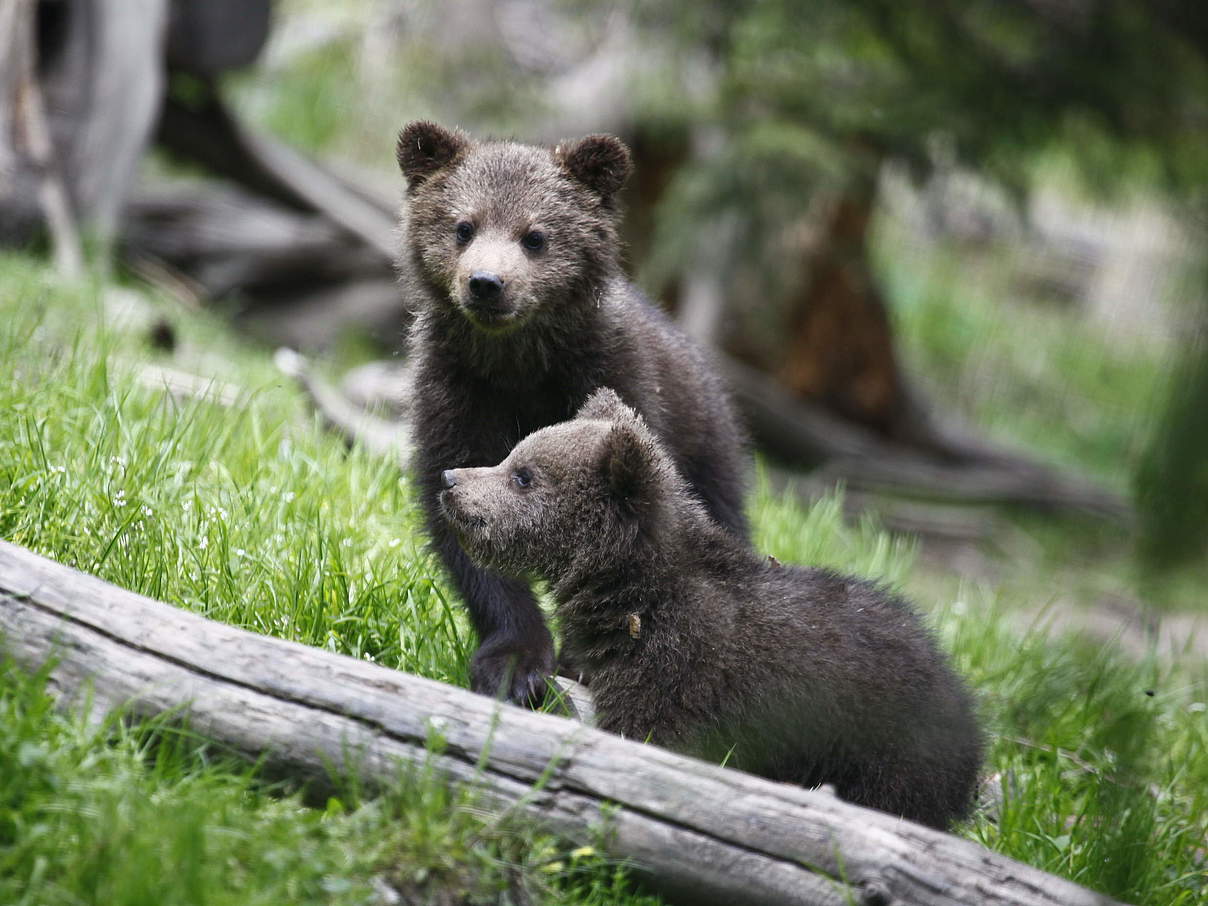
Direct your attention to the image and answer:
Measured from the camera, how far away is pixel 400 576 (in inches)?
177

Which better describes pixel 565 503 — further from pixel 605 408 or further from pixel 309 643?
pixel 309 643

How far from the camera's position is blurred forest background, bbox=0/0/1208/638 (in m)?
8.22

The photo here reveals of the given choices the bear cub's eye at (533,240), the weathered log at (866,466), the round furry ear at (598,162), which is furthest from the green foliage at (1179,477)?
the weathered log at (866,466)

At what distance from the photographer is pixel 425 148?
506cm

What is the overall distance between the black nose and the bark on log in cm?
170

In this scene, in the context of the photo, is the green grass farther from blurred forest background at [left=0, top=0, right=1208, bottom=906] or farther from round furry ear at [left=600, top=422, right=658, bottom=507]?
round furry ear at [left=600, top=422, right=658, bottom=507]

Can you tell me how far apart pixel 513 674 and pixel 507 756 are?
3.22 ft

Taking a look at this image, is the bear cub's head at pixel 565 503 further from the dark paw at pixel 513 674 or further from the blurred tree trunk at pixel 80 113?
the blurred tree trunk at pixel 80 113

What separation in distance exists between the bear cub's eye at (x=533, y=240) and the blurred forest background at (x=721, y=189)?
2.53ft

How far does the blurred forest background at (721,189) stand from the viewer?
8.22 m

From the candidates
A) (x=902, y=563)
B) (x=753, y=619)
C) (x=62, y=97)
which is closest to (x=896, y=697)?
(x=753, y=619)

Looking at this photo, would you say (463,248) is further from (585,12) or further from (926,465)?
(926,465)

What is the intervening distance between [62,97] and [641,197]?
5096mm

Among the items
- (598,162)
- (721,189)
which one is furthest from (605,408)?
(721,189)
